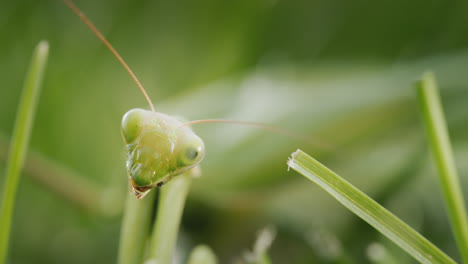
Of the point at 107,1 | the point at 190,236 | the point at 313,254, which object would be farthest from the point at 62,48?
the point at 313,254

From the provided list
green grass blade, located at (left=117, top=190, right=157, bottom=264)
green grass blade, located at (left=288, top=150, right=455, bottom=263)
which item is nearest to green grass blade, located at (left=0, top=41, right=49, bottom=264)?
green grass blade, located at (left=117, top=190, right=157, bottom=264)

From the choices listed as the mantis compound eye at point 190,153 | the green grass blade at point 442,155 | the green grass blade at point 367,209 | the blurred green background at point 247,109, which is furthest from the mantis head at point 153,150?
the blurred green background at point 247,109

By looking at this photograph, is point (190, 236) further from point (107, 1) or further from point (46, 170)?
point (107, 1)

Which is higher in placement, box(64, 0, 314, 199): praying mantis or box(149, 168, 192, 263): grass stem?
box(64, 0, 314, 199): praying mantis

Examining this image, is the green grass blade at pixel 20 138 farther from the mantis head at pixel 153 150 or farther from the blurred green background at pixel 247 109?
the blurred green background at pixel 247 109

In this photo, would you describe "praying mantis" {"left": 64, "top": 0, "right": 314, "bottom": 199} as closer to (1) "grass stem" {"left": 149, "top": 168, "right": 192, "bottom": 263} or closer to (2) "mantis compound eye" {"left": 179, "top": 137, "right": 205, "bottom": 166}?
(2) "mantis compound eye" {"left": 179, "top": 137, "right": 205, "bottom": 166}
